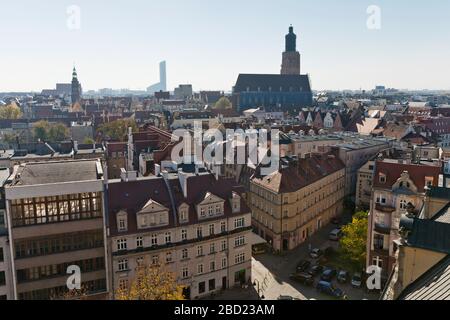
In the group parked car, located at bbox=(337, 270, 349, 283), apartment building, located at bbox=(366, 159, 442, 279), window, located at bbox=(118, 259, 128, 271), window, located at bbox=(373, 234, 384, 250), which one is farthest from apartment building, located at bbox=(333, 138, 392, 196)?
window, located at bbox=(118, 259, 128, 271)

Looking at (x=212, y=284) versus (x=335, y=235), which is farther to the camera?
(x=335, y=235)

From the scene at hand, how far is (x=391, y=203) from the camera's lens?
4688 centimetres

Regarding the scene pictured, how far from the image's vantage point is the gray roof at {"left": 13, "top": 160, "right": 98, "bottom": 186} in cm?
3834

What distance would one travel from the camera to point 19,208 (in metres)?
35.6

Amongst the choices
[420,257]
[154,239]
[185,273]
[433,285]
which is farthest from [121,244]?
[433,285]

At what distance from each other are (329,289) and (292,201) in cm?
1504

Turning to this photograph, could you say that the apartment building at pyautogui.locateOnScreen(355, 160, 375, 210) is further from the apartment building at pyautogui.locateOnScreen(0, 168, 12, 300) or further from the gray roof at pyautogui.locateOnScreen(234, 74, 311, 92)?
the gray roof at pyautogui.locateOnScreen(234, 74, 311, 92)

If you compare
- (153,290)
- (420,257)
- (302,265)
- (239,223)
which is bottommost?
(302,265)

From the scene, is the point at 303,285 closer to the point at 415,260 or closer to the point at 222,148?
the point at 415,260

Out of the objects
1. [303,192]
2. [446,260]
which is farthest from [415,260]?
[303,192]

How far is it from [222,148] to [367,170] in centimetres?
2374

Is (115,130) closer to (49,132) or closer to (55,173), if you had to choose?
(49,132)

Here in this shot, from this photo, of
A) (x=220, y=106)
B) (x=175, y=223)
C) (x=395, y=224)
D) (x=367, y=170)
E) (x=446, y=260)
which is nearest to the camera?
(x=446, y=260)

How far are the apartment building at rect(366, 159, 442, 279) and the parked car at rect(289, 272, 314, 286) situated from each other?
6.67 metres
